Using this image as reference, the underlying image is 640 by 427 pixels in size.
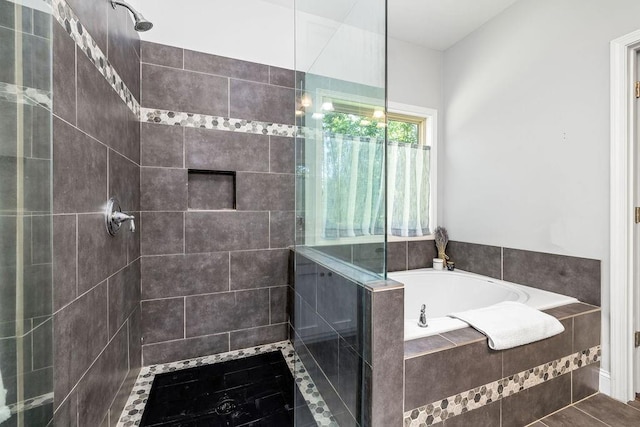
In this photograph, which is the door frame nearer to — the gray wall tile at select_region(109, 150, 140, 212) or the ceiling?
the ceiling

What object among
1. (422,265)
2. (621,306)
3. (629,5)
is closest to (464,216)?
(422,265)

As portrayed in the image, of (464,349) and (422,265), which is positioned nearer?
(464,349)

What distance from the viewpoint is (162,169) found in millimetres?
1978

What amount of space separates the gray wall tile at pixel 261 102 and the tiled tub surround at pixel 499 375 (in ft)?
6.31

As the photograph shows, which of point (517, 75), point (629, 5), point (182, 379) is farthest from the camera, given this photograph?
point (517, 75)

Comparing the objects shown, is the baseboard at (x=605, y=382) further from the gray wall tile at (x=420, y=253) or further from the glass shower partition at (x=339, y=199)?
the glass shower partition at (x=339, y=199)

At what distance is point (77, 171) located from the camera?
102cm

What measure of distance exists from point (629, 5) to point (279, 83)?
2260 mm

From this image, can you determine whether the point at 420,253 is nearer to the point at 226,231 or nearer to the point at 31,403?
the point at 226,231

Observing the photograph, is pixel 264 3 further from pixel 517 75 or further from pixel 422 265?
pixel 422 265

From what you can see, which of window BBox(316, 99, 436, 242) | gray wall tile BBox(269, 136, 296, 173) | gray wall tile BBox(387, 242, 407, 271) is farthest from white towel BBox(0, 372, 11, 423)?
gray wall tile BBox(387, 242, 407, 271)

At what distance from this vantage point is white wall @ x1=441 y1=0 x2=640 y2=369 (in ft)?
5.63

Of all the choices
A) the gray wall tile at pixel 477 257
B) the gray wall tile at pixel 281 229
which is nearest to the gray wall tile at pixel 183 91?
the gray wall tile at pixel 281 229

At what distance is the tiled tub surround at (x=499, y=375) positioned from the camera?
1162mm
